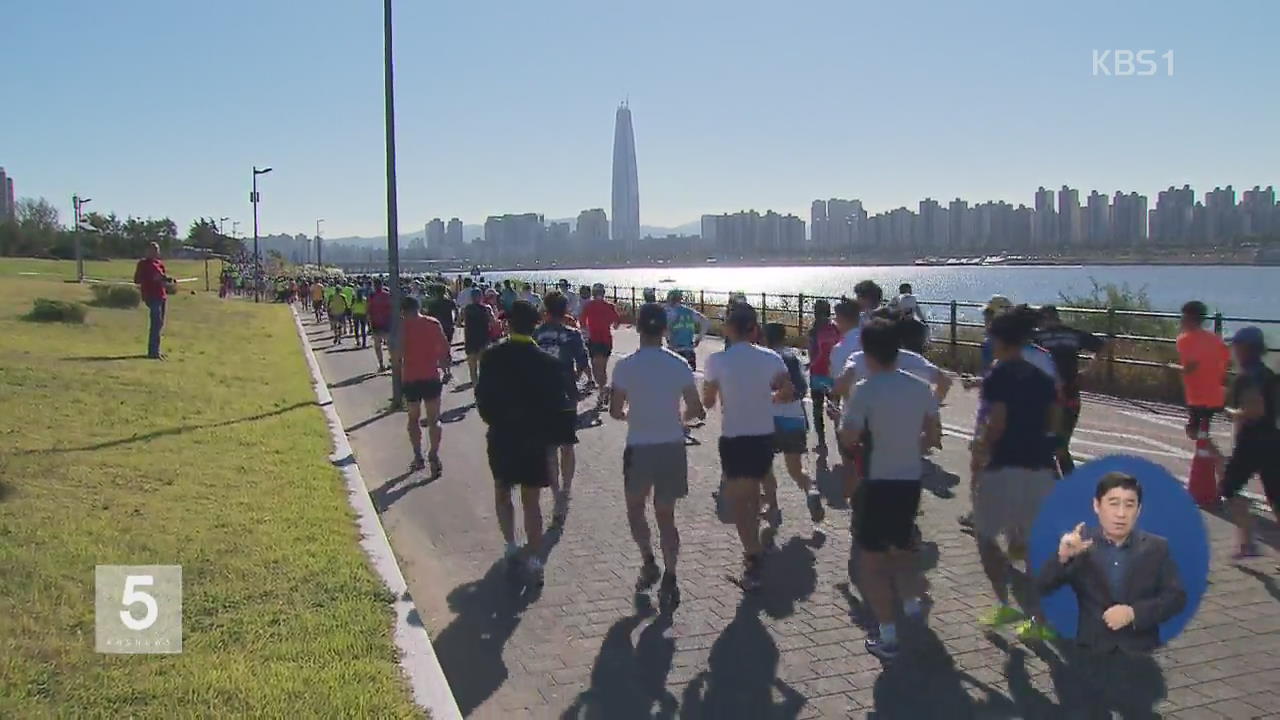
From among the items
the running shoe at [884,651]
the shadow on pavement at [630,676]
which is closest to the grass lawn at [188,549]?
the shadow on pavement at [630,676]

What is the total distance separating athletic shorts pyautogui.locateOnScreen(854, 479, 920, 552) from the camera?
17.4 ft

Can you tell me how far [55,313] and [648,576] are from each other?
1910 cm

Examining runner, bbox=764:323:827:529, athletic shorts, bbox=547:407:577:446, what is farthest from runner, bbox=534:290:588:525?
runner, bbox=764:323:827:529

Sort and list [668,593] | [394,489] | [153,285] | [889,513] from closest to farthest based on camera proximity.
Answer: [889,513] < [668,593] < [394,489] < [153,285]

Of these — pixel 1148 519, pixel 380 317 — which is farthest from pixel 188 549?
pixel 380 317

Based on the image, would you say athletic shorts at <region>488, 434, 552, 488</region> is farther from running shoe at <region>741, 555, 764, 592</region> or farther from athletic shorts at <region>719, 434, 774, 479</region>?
running shoe at <region>741, 555, 764, 592</region>

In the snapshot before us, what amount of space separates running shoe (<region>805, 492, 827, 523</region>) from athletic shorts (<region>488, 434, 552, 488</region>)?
2.53 metres

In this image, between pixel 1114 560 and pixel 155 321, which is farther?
pixel 155 321

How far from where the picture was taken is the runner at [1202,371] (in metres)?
8.28

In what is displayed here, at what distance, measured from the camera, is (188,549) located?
22.0 ft

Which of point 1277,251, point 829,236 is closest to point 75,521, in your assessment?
point 1277,251

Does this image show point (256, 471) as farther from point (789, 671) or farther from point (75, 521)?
point (789, 671)

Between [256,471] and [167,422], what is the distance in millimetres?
2721

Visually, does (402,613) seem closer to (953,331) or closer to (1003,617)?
(1003,617)
